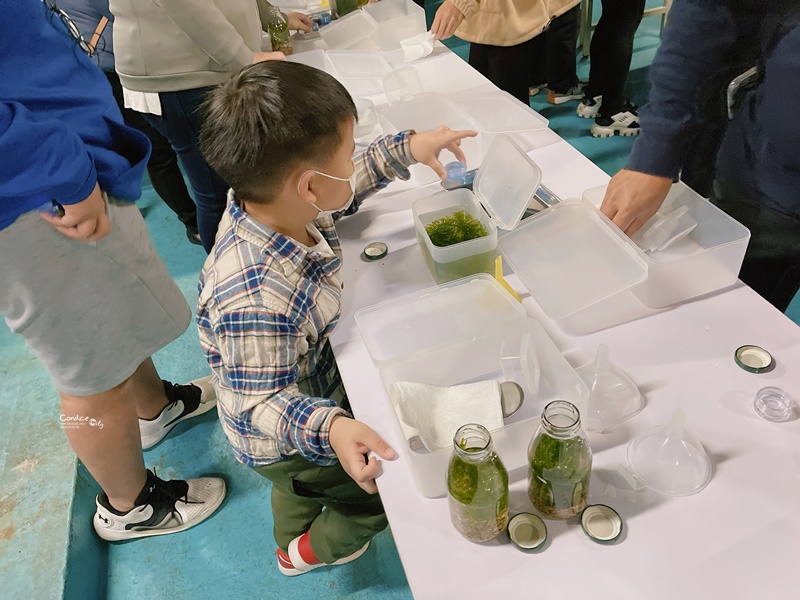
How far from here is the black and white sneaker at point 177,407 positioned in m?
1.71

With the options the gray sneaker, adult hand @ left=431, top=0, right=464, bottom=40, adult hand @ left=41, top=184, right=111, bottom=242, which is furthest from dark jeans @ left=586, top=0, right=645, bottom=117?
adult hand @ left=41, top=184, right=111, bottom=242

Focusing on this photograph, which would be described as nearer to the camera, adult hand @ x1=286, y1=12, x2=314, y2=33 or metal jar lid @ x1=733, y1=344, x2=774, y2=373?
metal jar lid @ x1=733, y1=344, x2=774, y2=373

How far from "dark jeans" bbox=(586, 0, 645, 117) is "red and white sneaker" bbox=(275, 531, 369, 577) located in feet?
7.33

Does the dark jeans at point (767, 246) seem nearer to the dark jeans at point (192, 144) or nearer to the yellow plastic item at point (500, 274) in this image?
the yellow plastic item at point (500, 274)

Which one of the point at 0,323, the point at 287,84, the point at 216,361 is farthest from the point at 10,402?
the point at 287,84

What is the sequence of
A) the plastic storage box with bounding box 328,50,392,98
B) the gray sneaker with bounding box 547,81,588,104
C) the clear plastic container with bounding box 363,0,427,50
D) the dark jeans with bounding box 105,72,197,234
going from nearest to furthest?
1. the plastic storage box with bounding box 328,50,392,98
2. the clear plastic container with bounding box 363,0,427,50
3. the dark jeans with bounding box 105,72,197,234
4. the gray sneaker with bounding box 547,81,588,104

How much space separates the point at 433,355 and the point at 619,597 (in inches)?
15.7

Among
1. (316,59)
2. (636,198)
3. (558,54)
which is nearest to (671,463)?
(636,198)

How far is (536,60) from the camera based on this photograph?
288 cm

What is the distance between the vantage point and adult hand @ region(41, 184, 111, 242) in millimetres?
999

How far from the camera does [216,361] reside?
102 cm

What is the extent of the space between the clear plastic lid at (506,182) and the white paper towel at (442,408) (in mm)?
383

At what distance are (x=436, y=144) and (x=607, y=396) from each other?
688mm

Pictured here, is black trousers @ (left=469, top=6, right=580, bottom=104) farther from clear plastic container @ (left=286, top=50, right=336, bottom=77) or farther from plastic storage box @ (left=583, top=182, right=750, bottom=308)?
plastic storage box @ (left=583, top=182, right=750, bottom=308)
